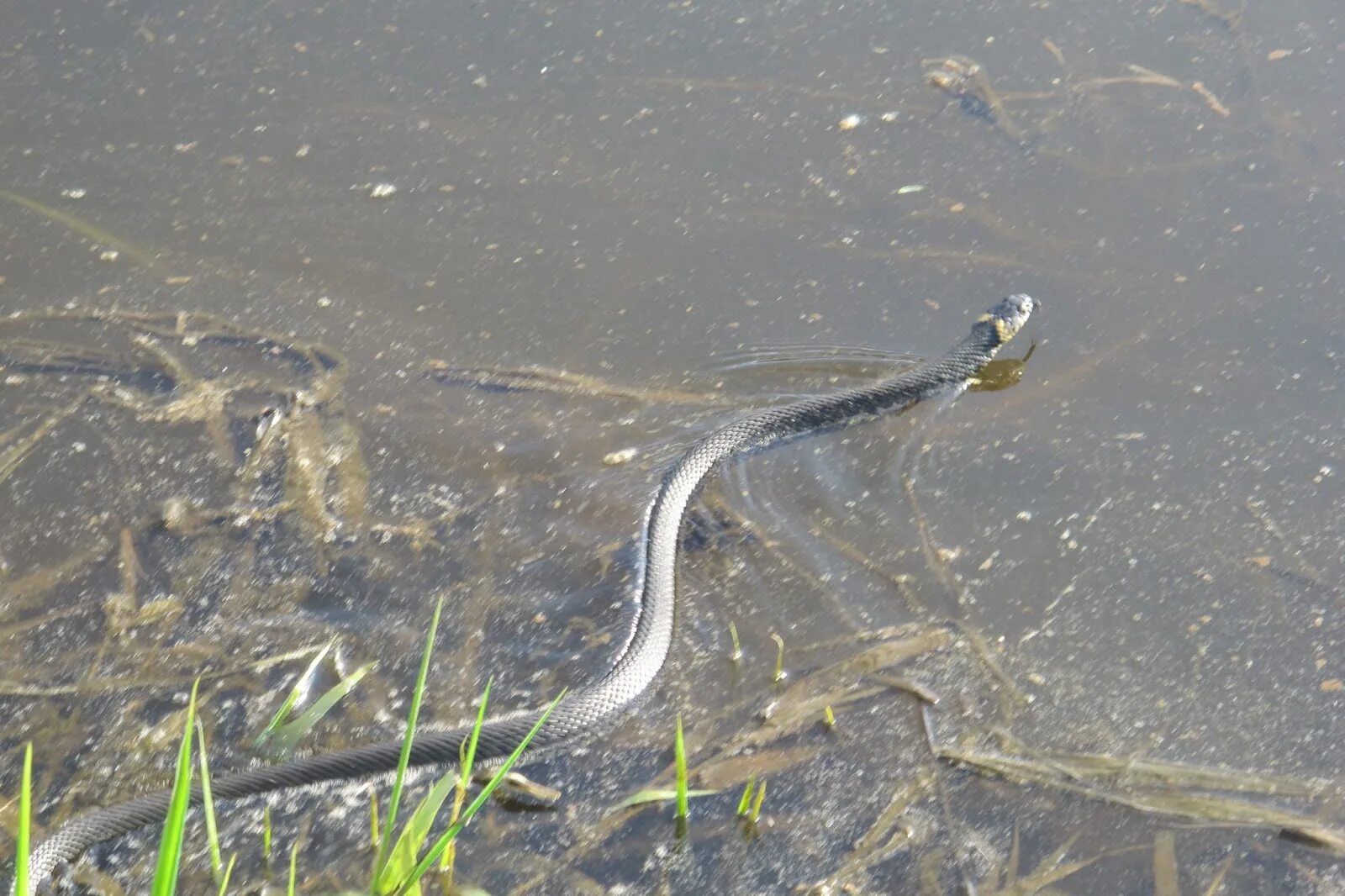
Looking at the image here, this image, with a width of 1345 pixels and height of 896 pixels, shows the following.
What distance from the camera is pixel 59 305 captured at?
14.9 feet

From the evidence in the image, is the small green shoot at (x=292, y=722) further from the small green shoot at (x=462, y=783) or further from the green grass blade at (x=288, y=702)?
the small green shoot at (x=462, y=783)

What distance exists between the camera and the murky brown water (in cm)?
323

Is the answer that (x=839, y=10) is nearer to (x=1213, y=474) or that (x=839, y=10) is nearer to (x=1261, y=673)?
(x=1213, y=474)

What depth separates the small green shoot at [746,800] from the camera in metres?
3.02

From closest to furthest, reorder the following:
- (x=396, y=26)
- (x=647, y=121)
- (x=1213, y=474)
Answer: (x=1213, y=474)
(x=647, y=121)
(x=396, y=26)

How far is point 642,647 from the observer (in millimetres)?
3516

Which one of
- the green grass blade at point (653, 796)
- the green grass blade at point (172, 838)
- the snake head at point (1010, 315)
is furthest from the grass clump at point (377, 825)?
the snake head at point (1010, 315)

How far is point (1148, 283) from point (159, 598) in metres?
3.62

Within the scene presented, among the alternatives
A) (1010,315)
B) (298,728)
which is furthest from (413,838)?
(1010,315)

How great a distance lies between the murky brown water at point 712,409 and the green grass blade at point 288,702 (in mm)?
63

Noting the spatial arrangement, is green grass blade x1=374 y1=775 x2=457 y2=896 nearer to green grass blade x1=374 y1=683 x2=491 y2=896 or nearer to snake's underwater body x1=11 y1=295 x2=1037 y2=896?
green grass blade x1=374 y1=683 x2=491 y2=896

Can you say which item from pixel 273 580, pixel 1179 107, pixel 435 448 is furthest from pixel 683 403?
pixel 1179 107

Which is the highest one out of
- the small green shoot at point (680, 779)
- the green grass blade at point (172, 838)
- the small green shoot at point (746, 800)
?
the green grass blade at point (172, 838)

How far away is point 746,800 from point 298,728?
117cm
